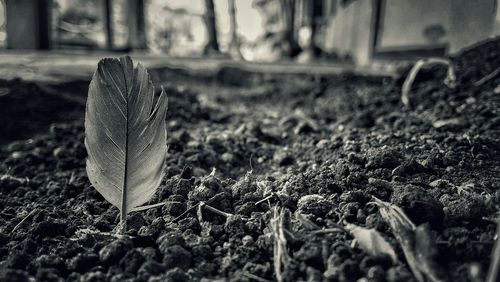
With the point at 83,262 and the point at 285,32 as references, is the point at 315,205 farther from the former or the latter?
the point at 285,32

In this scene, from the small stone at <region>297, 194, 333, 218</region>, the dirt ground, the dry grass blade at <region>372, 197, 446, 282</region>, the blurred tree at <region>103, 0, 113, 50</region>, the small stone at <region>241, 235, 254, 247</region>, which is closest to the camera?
the dry grass blade at <region>372, 197, 446, 282</region>

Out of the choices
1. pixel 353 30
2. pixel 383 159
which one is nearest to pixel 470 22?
pixel 383 159

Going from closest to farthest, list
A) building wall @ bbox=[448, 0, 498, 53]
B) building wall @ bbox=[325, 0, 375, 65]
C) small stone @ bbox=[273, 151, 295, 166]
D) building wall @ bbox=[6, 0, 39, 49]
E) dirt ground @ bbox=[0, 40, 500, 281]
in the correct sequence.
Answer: dirt ground @ bbox=[0, 40, 500, 281]
small stone @ bbox=[273, 151, 295, 166]
building wall @ bbox=[448, 0, 498, 53]
building wall @ bbox=[6, 0, 39, 49]
building wall @ bbox=[325, 0, 375, 65]

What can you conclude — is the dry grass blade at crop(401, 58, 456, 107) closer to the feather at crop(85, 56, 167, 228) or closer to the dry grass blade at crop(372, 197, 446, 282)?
the dry grass blade at crop(372, 197, 446, 282)

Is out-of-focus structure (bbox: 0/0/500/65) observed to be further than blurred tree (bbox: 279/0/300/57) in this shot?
No

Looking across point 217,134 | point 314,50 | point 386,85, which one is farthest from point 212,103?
point 314,50

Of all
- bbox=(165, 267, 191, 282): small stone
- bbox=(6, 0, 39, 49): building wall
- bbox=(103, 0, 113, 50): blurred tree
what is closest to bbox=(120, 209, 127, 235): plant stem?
bbox=(165, 267, 191, 282): small stone

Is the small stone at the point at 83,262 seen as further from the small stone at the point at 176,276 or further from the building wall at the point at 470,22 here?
the building wall at the point at 470,22

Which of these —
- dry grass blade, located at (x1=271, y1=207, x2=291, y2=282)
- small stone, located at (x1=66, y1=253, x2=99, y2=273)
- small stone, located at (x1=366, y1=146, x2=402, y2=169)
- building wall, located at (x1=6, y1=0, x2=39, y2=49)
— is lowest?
small stone, located at (x1=66, y1=253, x2=99, y2=273)
